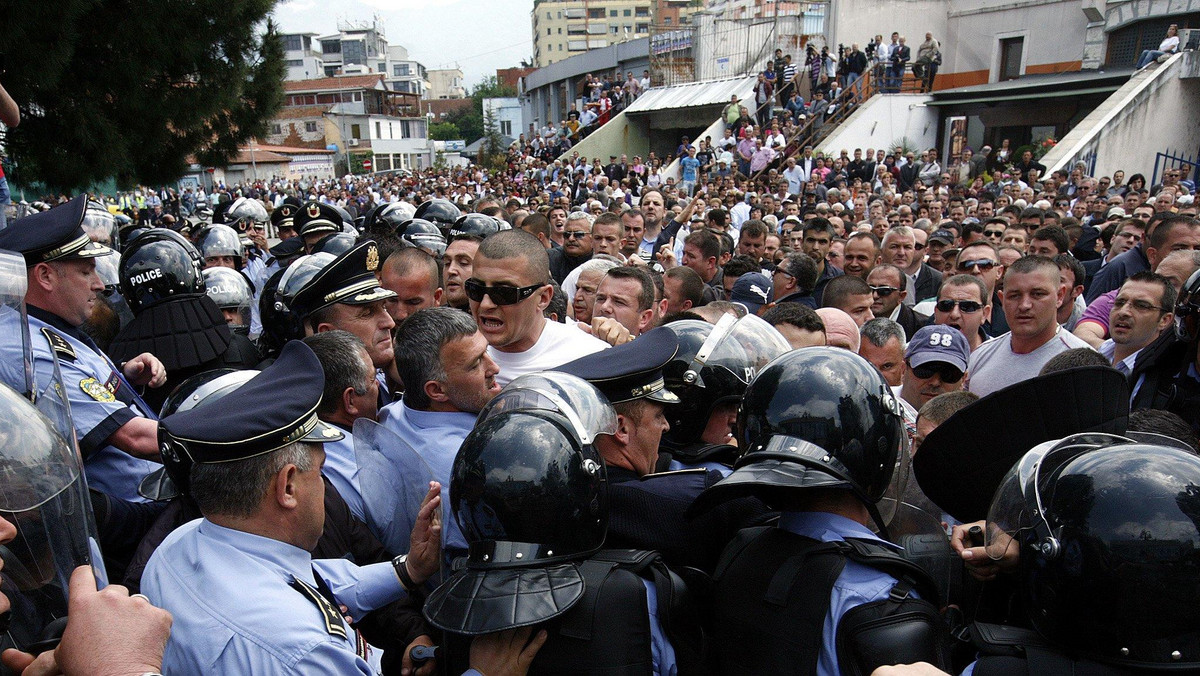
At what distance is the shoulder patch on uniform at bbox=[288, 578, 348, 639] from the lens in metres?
1.83

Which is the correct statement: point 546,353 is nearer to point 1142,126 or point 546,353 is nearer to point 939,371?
point 939,371

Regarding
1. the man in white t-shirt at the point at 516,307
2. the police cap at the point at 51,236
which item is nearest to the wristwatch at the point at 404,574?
the man in white t-shirt at the point at 516,307

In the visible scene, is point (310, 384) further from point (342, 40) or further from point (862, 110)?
point (342, 40)

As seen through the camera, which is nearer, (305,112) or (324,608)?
(324,608)

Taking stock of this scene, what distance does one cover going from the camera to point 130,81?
772 cm

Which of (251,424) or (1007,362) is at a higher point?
(251,424)

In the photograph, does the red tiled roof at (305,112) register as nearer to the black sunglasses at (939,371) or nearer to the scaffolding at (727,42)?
the scaffolding at (727,42)

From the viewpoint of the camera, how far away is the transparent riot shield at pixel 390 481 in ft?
8.22

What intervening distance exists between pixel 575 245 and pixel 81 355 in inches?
197

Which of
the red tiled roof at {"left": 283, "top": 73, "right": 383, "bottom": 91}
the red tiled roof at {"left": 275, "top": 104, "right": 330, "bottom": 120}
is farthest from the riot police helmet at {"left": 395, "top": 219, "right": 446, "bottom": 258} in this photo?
the red tiled roof at {"left": 283, "top": 73, "right": 383, "bottom": 91}

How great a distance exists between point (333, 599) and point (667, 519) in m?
0.98

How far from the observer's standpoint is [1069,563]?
5.24ft

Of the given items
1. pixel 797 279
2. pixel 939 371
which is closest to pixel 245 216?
pixel 797 279

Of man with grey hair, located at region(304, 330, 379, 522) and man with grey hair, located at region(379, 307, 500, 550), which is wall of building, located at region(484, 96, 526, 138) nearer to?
man with grey hair, located at region(304, 330, 379, 522)
